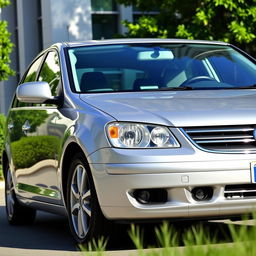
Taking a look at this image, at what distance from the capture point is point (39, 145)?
873cm

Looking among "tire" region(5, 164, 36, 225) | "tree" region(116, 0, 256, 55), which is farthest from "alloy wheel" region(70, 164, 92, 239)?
"tree" region(116, 0, 256, 55)

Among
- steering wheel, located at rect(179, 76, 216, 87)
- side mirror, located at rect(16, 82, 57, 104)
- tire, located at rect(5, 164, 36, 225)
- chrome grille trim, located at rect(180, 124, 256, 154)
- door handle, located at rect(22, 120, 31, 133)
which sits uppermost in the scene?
steering wheel, located at rect(179, 76, 216, 87)

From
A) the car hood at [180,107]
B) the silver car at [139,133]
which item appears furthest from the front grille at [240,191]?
the car hood at [180,107]

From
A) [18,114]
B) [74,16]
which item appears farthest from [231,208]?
[74,16]

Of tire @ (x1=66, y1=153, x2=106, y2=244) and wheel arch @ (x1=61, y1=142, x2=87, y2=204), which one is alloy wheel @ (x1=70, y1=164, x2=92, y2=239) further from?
wheel arch @ (x1=61, y1=142, x2=87, y2=204)

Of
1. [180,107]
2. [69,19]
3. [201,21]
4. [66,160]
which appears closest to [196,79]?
[180,107]

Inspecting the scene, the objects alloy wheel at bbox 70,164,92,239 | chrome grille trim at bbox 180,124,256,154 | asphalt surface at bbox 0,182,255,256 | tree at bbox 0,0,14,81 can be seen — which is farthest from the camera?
tree at bbox 0,0,14,81

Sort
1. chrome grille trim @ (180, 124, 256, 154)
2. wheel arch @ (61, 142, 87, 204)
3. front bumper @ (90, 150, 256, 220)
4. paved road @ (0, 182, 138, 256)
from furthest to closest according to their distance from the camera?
paved road @ (0, 182, 138, 256), wheel arch @ (61, 142, 87, 204), chrome grille trim @ (180, 124, 256, 154), front bumper @ (90, 150, 256, 220)

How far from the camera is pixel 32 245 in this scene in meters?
8.38

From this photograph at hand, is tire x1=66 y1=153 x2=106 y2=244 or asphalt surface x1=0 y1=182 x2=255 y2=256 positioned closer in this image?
tire x1=66 y1=153 x2=106 y2=244

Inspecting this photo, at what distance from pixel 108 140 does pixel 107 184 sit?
1.01 ft

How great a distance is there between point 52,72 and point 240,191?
8.37 feet

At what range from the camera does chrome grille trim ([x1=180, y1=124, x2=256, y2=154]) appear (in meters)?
7.07

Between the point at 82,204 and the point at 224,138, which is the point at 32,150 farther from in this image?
the point at 224,138
